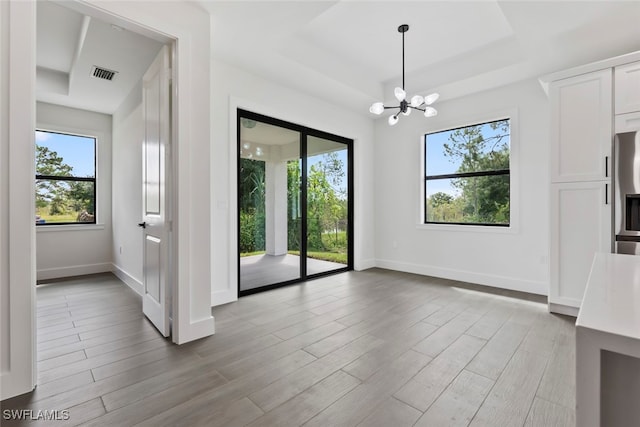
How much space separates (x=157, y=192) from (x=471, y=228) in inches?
158

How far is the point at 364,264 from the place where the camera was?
5.16 metres

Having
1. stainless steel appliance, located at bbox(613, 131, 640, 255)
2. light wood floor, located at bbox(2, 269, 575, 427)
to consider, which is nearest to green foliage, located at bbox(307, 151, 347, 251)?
light wood floor, located at bbox(2, 269, 575, 427)

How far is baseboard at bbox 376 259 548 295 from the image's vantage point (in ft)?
12.1

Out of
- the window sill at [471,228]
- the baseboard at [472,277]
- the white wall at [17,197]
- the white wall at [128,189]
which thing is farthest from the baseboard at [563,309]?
the white wall at [128,189]

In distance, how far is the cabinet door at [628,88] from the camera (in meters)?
2.64

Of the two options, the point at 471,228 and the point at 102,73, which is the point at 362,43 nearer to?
the point at 471,228

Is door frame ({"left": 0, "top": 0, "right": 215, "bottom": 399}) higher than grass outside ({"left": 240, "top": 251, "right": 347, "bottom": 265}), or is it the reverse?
door frame ({"left": 0, "top": 0, "right": 215, "bottom": 399})

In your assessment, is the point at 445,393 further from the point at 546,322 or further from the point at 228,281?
the point at 228,281

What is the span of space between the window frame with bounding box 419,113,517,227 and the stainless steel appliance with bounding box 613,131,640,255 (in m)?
1.19

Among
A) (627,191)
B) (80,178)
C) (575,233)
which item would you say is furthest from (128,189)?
(627,191)

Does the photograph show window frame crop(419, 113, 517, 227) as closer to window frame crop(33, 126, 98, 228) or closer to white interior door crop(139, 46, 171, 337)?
white interior door crop(139, 46, 171, 337)

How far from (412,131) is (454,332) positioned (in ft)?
10.9

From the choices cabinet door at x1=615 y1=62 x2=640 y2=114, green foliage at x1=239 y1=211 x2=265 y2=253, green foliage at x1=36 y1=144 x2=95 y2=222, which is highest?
cabinet door at x1=615 y1=62 x2=640 y2=114

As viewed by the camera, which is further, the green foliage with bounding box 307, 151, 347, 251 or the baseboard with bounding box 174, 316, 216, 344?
the green foliage with bounding box 307, 151, 347, 251
